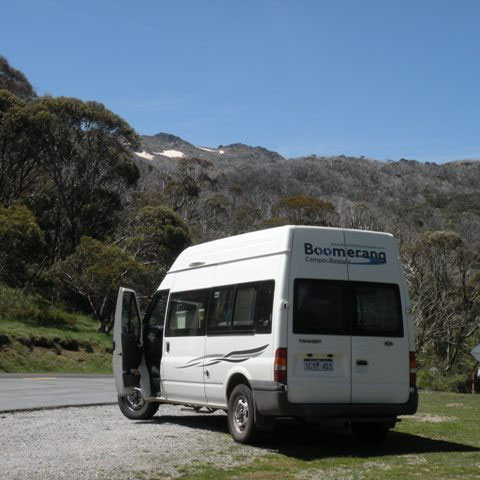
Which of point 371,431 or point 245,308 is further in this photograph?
point 371,431

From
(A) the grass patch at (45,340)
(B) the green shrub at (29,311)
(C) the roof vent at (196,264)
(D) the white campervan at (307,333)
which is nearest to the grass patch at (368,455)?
(D) the white campervan at (307,333)

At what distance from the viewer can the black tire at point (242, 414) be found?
34.5 ft

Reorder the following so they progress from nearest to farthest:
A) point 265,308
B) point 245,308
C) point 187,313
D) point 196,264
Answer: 1. point 265,308
2. point 245,308
3. point 187,313
4. point 196,264

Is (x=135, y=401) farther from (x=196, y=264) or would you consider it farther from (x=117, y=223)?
(x=117, y=223)

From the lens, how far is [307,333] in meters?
10.2

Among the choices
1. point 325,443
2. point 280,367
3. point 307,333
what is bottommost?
point 325,443

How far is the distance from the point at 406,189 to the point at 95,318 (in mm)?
67981

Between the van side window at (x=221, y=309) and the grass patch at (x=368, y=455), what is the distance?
1.65 m

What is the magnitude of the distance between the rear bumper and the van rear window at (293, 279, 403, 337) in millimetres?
807

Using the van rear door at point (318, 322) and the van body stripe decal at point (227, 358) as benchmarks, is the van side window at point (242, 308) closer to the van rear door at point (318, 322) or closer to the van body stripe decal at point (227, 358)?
the van body stripe decal at point (227, 358)

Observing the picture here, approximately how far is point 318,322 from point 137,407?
4.33 meters

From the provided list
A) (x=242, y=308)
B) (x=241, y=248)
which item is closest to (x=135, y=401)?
(x=242, y=308)

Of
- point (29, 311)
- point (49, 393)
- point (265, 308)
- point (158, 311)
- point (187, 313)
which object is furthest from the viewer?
point (29, 311)

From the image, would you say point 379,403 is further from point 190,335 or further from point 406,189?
point 406,189
